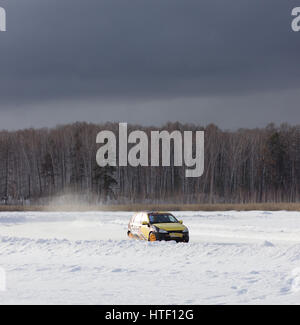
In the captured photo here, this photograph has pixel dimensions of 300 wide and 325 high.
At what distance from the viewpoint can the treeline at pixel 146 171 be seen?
313ft

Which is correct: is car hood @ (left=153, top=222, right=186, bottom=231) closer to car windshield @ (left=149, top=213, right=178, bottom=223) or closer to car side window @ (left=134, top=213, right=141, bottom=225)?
car windshield @ (left=149, top=213, right=178, bottom=223)

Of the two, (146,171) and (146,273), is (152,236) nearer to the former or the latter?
(146,273)

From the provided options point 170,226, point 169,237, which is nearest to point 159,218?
point 170,226

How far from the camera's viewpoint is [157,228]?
24.1 m

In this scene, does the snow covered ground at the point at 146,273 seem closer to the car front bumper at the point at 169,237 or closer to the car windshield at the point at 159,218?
the car front bumper at the point at 169,237

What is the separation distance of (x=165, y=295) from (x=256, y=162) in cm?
9004

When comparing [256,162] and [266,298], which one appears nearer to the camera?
[266,298]

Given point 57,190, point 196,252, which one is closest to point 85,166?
point 57,190

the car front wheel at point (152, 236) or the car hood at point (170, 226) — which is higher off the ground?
the car hood at point (170, 226)

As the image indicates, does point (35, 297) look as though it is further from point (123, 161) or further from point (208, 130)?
point (208, 130)

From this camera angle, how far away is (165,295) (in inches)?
478

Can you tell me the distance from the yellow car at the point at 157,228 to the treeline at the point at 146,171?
214ft

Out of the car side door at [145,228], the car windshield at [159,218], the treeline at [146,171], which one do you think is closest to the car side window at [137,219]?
the car side door at [145,228]

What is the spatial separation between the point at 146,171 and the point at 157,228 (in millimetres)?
75640
